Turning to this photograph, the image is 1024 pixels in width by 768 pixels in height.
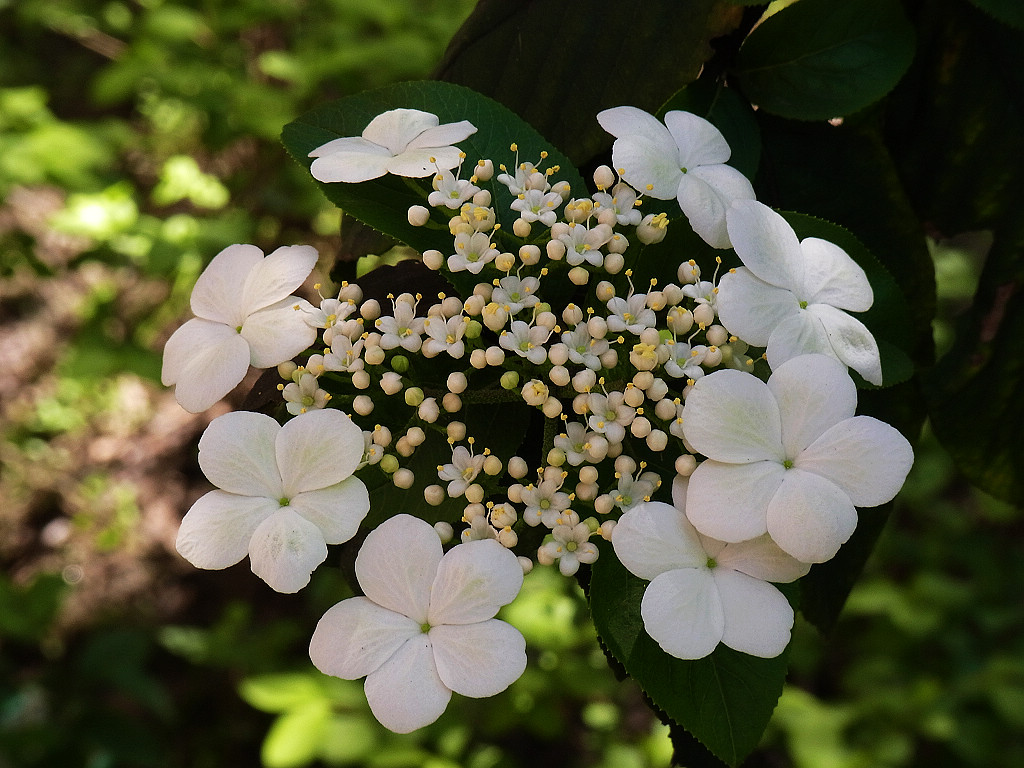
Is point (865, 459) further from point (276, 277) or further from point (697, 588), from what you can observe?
point (276, 277)

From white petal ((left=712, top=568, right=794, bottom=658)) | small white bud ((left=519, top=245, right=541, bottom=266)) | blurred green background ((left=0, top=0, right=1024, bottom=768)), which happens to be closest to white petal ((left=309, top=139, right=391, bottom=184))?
small white bud ((left=519, top=245, right=541, bottom=266))

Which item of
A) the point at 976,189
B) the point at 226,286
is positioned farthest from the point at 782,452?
the point at 976,189

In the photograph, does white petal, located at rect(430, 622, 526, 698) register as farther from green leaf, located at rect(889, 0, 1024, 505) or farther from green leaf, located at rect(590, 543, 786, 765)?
green leaf, located at rect(889, 0, 1024, 505)

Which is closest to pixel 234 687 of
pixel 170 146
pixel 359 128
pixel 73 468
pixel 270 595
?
pixel 270 595

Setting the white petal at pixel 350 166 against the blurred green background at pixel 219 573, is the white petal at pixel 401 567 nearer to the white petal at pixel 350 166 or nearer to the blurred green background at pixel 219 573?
the white petal at pixel 350 166

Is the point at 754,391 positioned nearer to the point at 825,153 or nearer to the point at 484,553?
the point at 484,553

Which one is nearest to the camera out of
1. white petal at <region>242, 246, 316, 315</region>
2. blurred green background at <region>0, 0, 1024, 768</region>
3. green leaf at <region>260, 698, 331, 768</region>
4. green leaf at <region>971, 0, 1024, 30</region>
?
white petal at <region>242, 246, 316, 315</region>

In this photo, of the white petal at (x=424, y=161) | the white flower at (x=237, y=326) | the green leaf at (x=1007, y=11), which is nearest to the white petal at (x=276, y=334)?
the white flower at (x=237, y=326)
